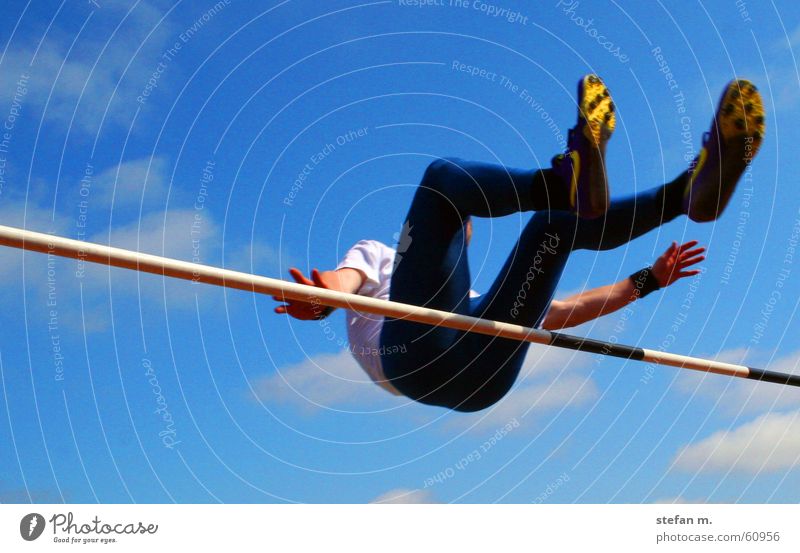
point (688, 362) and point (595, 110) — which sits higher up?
point (595, 110)

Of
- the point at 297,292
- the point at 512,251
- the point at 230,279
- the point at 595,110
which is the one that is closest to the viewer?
the point at 230,279

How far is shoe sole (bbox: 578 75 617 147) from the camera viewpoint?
534 cm

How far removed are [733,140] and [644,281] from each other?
49.6 inches

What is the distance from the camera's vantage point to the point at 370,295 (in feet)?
20.4

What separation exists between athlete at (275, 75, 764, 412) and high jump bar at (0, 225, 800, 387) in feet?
0.53

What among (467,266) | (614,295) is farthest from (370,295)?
(614,295)

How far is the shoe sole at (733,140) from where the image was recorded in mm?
5574

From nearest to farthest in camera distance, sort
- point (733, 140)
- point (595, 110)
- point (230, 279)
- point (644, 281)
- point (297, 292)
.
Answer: point (230, 279) → point (297, 292) → point (595, 110) → point (733, 140) → point (644, 281)

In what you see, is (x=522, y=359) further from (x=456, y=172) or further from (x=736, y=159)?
(x=736, y=159)

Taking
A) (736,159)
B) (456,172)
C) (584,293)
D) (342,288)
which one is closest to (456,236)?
(456,172)

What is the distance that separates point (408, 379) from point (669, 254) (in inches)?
78.8

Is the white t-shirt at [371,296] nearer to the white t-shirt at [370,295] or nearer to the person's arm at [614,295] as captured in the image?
the white t-shirt at [370,295]

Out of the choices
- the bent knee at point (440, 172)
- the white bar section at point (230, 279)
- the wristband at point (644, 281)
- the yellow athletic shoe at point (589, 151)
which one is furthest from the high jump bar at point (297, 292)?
the yellow athletic shoe at point (589, 151)

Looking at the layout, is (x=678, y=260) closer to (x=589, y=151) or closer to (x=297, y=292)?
(x=589, y=151)
